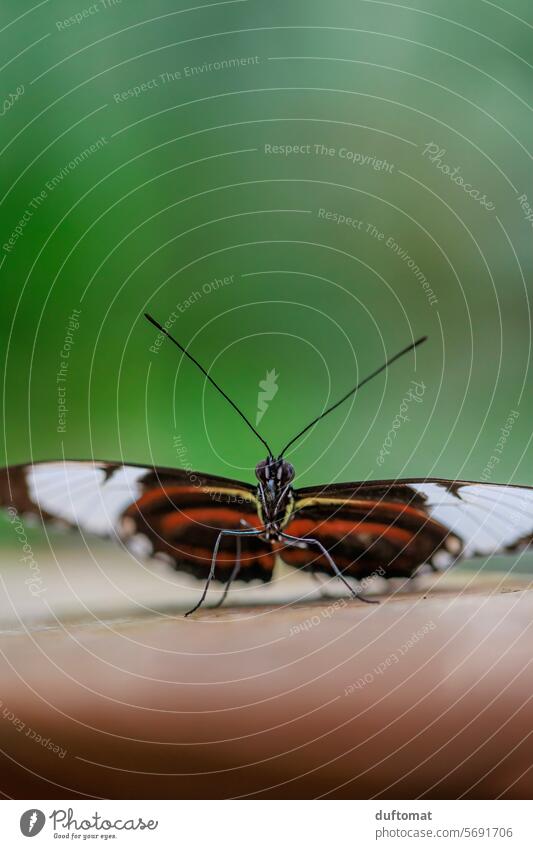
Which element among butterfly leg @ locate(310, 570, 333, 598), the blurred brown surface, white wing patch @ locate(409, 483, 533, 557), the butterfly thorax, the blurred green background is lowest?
the blurred brown surface

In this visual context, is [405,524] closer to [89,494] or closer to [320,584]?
[320,584]

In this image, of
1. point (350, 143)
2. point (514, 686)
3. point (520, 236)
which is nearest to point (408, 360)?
point (520, 236)

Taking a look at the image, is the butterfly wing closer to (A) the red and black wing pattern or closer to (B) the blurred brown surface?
(A) the red and black wing pattern

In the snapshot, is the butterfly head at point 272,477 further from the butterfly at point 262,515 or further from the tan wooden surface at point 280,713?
the tan wooden surface at point 280,713

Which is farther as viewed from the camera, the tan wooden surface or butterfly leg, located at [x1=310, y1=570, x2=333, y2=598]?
butterfly leg, located at [x1=310, y1=570, x2=333, y2=598]

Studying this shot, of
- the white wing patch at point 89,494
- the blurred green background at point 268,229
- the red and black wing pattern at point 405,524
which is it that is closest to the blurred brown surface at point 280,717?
Result: the red and black wing pattern at point 405,524

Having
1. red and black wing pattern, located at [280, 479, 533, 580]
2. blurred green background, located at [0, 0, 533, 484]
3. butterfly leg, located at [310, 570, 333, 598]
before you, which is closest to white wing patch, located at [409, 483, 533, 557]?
red and black wing pattern, located at [280, 479, 533, 580]

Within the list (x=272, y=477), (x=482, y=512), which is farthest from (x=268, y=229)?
(x=482, y=512)
